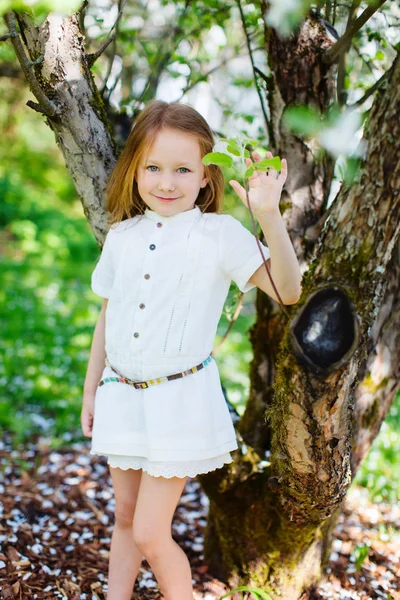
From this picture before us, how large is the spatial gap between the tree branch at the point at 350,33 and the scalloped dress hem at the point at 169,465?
49.5 inches

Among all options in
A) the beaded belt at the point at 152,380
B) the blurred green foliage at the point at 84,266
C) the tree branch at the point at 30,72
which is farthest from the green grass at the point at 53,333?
the tree branch at the point at 30,72

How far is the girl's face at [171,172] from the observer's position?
175 centimetres

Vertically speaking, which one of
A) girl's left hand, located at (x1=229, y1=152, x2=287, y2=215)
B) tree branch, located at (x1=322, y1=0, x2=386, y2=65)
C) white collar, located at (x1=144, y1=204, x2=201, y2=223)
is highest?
tree branch, located at (x1=322, y1=0, x2=386, y2=65)

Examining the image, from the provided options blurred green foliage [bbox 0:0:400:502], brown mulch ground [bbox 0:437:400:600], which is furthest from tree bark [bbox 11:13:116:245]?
brown mulch ground [bbox 0:437:400:600]

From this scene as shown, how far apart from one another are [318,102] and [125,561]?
1.61 m

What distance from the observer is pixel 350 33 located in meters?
1.77

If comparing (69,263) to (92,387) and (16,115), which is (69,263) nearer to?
(16,115)

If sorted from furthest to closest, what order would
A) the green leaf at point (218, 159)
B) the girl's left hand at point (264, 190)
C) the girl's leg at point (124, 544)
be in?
the girl's leg at point (124, 544) < the girl's left hand at point (264, 190) < the green leaf at point (218, 159)

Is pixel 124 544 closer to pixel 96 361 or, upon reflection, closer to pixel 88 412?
pixel 88 412

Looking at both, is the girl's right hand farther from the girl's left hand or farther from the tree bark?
the girl's left hand

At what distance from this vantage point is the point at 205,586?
7.35 feet

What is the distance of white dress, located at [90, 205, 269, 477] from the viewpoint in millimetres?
1696

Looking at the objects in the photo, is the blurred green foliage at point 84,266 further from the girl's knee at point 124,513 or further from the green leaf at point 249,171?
the girl's knee at point 124,513

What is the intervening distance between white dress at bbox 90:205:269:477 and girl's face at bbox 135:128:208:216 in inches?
2.1
